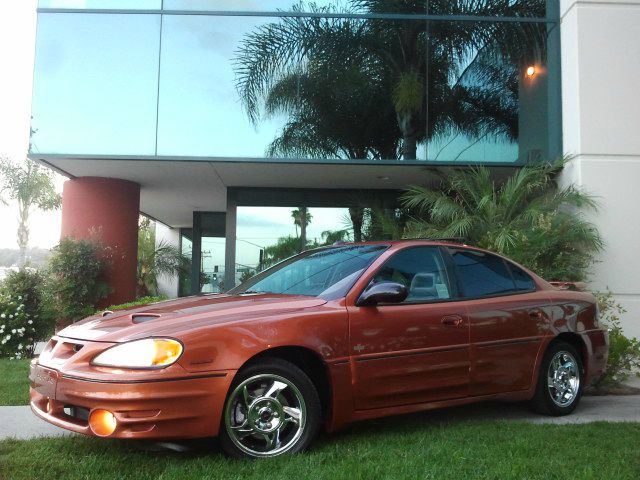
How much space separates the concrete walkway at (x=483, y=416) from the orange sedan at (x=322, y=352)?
7.4 inches

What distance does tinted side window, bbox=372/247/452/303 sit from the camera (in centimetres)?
483

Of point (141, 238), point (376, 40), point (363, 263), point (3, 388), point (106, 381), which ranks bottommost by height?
point (3, 388)

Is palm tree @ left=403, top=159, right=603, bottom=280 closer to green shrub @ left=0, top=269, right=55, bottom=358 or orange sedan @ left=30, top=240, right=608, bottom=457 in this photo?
orange sedan @ left=30, top=240, right=608, bottom=457

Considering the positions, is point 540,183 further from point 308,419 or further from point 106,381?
point 106,381

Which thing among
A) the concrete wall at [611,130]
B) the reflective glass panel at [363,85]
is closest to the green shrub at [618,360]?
the concrete wall at [611,130]

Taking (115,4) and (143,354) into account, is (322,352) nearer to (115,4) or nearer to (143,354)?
(143,354)

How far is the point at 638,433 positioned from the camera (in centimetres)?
490

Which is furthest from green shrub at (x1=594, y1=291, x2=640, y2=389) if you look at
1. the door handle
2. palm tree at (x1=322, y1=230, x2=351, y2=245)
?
palm tree at (x1=322, y1=230, x2=351, y2=245)

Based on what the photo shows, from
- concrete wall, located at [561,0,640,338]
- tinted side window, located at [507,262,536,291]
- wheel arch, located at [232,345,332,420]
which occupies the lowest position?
wheel arch, located at [232,345,332,420]

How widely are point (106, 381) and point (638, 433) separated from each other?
3985 millimetres

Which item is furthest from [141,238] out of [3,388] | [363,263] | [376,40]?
[363,263]

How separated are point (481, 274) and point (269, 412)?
235 centimetres

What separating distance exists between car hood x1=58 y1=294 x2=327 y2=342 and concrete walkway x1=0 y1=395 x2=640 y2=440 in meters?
1.19

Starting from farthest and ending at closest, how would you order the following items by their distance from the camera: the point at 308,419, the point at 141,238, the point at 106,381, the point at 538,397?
the point at 141,238 < the point at 538,397 < the point at 308,419 < the point at 106,381
